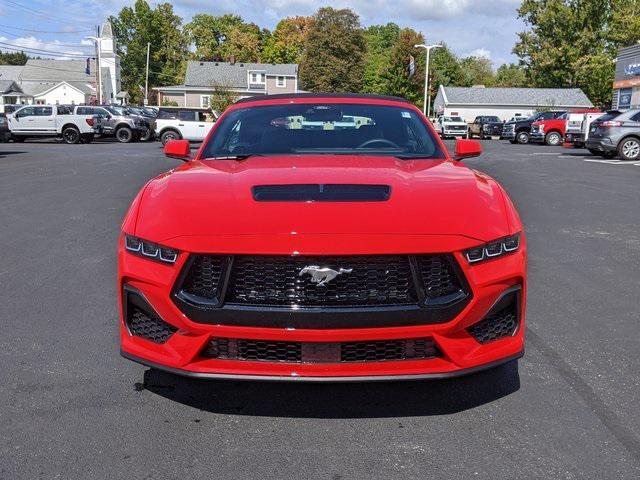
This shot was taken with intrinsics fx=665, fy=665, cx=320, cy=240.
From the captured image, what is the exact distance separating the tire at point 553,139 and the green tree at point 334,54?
56537 mm

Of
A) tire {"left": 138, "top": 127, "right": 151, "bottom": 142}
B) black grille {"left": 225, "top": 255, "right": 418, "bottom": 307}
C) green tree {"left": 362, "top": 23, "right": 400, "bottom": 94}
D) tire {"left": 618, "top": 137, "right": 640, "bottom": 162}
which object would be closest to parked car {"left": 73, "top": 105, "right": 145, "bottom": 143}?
tire {"left": 138, "top": 127, "right": 151, "bottom": 142}

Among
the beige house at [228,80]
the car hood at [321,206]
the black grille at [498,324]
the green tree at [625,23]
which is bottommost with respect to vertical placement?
the black grille at [498,324]

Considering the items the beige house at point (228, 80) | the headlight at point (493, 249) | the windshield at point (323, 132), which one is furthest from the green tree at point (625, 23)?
the headlight at point (493, 249)

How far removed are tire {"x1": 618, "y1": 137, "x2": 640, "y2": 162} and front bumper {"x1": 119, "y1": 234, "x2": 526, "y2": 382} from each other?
19.6 m

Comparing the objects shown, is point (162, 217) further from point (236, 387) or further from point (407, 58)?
point (407, 58)

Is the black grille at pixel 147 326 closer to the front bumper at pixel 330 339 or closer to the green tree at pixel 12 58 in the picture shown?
the front bumper at pixel 330 339

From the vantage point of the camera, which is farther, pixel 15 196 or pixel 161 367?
pixel 15 196

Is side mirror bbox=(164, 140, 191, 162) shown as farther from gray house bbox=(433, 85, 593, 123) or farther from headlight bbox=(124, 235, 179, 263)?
gray house bbox=(433, 85, 593, 123)

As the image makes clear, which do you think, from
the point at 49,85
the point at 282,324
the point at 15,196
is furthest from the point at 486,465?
the point at 49,85

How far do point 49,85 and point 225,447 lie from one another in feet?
344

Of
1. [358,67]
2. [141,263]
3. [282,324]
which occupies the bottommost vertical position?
[282,324]

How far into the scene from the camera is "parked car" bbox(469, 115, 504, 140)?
4412cm

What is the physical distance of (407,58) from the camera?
82375 millimetres

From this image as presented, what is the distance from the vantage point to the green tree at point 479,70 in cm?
12056
